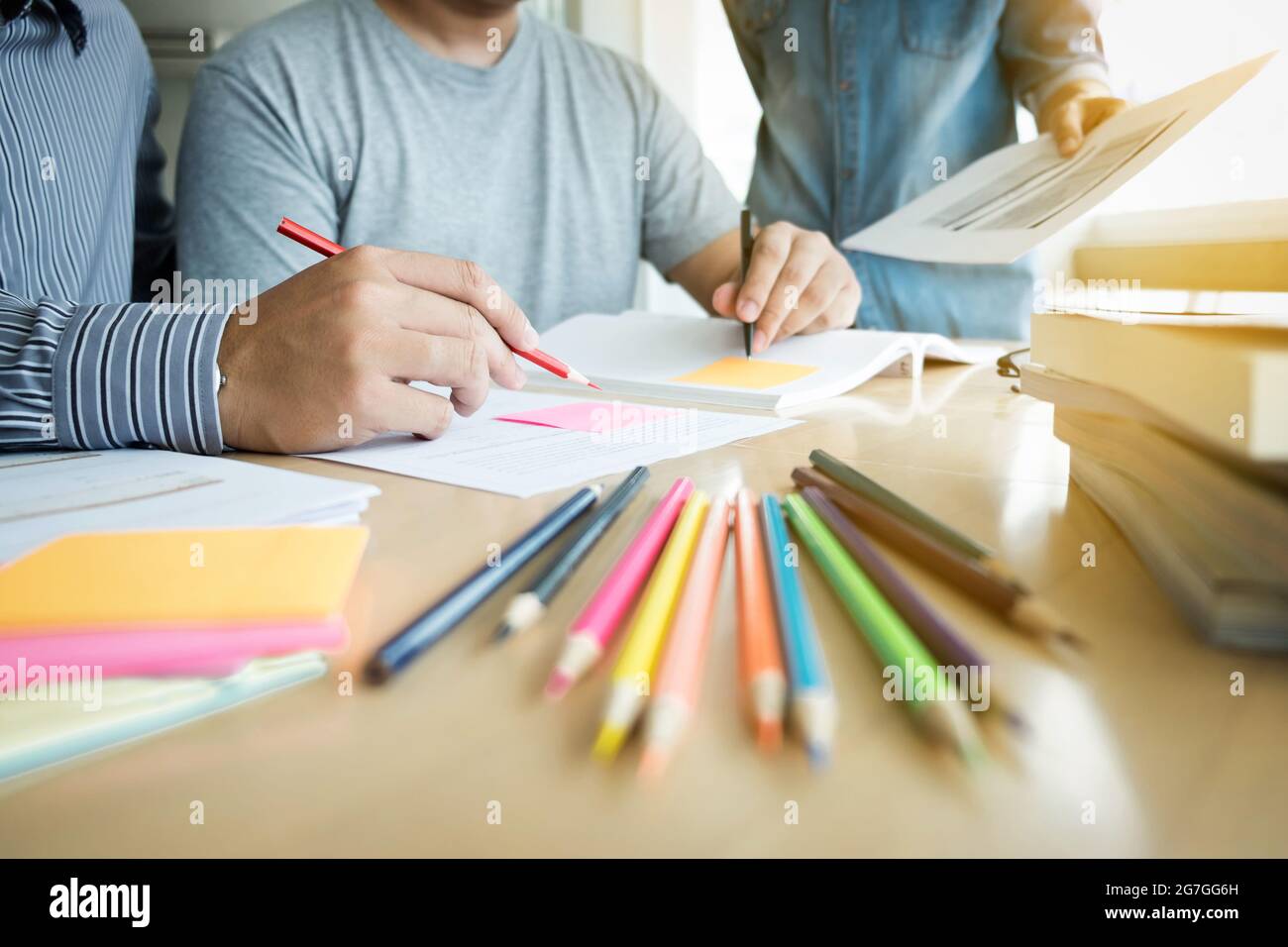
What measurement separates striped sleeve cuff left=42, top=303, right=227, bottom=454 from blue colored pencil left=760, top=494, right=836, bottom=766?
42 cm

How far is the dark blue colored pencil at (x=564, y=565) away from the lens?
27cm

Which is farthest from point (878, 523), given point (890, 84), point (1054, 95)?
point (890, 84)

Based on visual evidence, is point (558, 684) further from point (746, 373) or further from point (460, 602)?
point (746, 373)

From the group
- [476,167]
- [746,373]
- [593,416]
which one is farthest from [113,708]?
[476,167]

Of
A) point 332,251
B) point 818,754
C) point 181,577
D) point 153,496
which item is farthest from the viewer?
point 332,251

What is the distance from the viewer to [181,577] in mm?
294

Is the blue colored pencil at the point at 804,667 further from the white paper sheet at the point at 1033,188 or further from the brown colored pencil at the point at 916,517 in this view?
the white paper sheet at the point at 1033,188

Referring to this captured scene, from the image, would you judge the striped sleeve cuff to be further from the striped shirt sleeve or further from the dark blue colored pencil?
the dark blue colored pencil

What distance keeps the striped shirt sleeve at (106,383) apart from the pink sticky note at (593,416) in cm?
22

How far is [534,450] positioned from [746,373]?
31 centimetres

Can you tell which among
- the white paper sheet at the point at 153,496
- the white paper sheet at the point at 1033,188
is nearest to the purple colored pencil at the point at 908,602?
the white paper sheet at the point at 153,496
